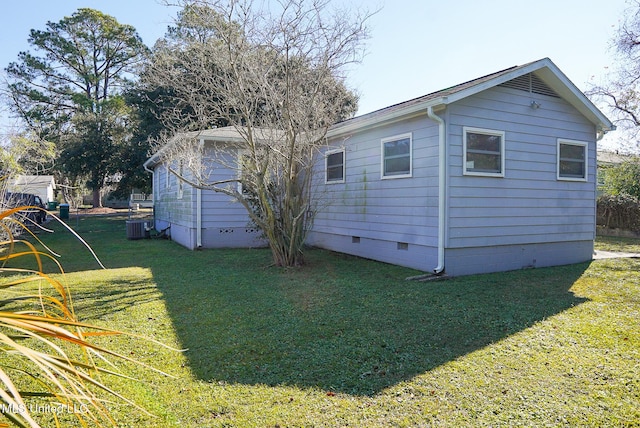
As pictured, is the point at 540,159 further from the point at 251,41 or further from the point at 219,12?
the point at 219,12

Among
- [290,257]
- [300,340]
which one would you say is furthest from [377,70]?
[300,340]

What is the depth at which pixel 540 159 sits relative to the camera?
856 cm

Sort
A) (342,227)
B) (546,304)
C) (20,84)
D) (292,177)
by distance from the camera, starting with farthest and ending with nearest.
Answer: (20,84) < (342,227) < (292,177) < (546,304)

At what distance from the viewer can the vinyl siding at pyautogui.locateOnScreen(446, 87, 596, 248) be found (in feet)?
24.5

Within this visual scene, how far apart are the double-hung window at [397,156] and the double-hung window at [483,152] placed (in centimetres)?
106

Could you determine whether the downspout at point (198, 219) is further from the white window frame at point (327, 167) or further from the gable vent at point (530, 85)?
the gable vent at point (530, 85)

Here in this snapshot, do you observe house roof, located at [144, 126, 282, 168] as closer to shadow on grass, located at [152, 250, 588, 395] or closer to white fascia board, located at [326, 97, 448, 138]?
white fascia board, located at [326, 97, 448, 138]

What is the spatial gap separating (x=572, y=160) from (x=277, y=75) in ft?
21.7

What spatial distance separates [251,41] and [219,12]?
0.66 m

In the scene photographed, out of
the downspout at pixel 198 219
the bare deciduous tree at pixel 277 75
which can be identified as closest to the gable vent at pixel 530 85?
the bare deciduous tree at pixel 277 75

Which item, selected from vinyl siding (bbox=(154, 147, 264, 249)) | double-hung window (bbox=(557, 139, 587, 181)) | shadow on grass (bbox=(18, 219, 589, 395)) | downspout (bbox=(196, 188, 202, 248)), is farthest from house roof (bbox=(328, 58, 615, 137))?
downspout (bbox=(196, 188, 202, 248))

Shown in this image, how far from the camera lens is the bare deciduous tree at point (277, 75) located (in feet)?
22.6

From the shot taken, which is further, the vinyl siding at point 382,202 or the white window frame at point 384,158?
the white window frame at point 384,158

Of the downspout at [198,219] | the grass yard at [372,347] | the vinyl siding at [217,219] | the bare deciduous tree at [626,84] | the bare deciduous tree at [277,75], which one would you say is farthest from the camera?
the bare deciduous tree at [626,84]
